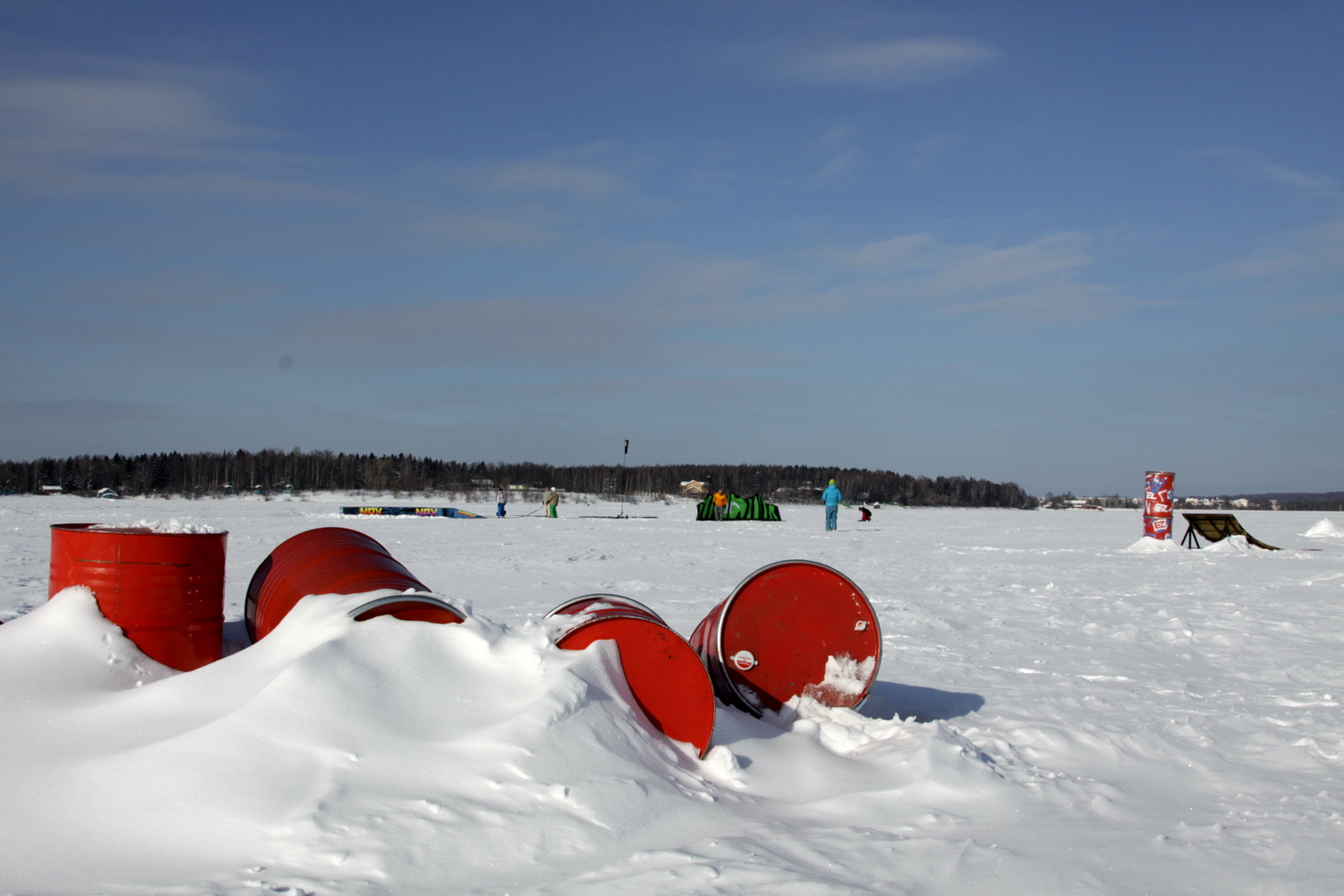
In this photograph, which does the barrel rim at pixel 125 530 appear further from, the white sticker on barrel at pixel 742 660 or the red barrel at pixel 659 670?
the white sticker on barrel at pixel 742 660

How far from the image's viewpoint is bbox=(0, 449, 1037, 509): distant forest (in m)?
70.2

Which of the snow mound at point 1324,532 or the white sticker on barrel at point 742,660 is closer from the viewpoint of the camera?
the white sticker on barrel at point 742,660

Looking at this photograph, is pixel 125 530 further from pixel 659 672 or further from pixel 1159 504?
pixel 1159 504

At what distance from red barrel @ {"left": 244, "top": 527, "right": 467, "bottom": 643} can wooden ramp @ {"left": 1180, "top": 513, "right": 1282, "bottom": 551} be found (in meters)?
18.4

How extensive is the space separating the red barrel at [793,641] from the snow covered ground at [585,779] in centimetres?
20

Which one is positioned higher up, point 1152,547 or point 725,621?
point 725,621

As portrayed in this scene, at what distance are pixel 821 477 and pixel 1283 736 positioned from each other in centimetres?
9598

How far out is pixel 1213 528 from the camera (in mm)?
19828

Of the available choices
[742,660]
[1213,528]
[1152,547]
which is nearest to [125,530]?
[742,660]

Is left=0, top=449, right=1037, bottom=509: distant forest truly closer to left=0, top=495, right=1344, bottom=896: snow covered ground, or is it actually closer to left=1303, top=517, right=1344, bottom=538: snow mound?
left=1303, top=517, right=1344, bottom=538: snow mound

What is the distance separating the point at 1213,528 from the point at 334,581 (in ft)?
64.8

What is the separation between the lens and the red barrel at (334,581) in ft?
14.9

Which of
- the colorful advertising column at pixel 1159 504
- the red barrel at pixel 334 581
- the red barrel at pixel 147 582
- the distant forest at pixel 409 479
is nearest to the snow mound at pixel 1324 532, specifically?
the colorful advertising column at pixel 1159 504

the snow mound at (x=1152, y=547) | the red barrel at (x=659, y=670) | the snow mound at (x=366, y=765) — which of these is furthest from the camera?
the snow mound at (x=1152, y=547)
